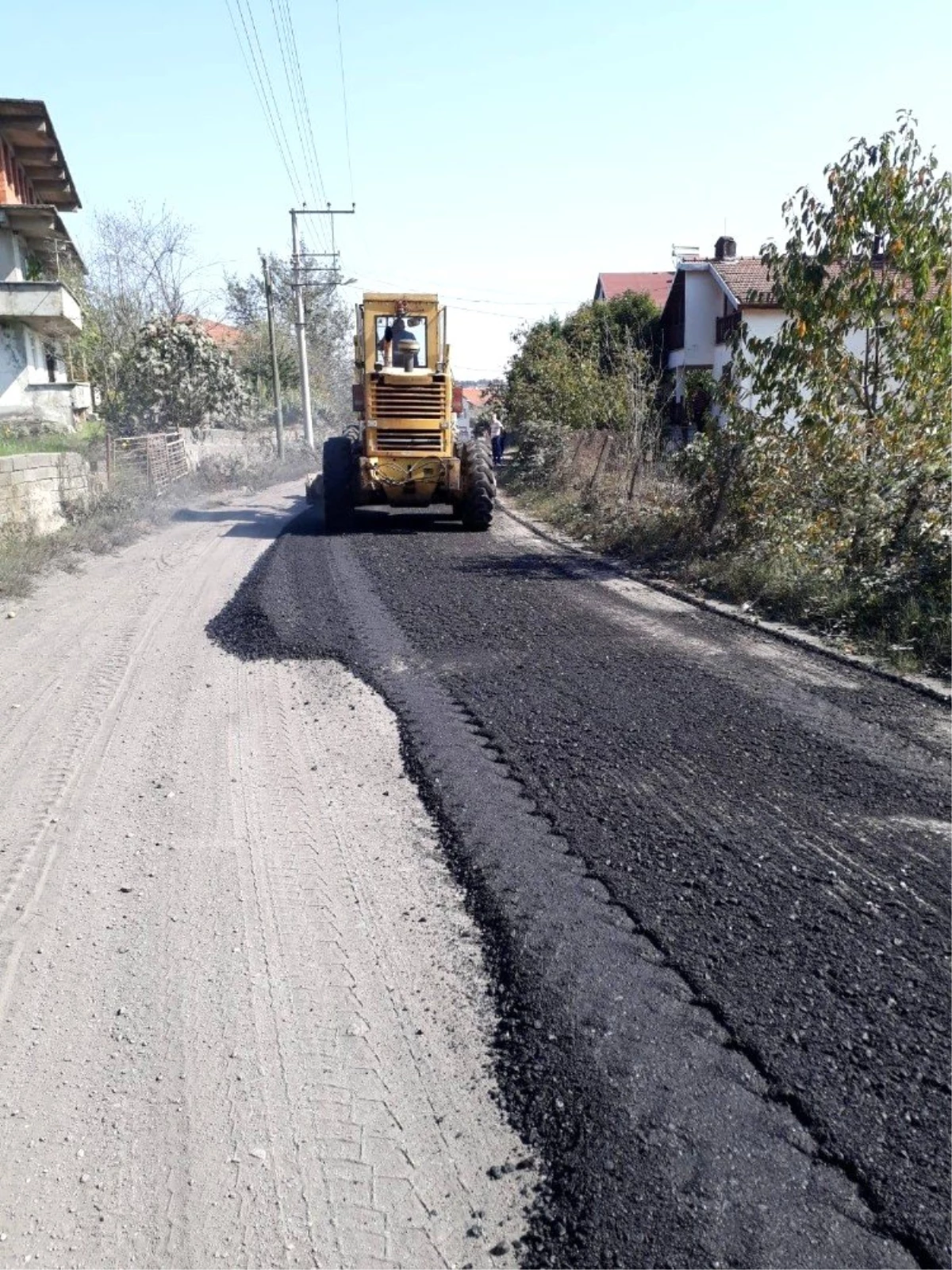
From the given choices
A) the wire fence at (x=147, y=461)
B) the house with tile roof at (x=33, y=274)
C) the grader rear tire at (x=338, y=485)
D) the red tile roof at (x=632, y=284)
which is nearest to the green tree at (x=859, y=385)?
the grader rear tire at (x=338, y=485)

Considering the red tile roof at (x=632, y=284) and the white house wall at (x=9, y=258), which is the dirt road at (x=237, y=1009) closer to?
the white house wall at (x=9, y=258)

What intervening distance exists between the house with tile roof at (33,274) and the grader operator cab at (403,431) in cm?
1211

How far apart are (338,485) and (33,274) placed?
1967 centimetres

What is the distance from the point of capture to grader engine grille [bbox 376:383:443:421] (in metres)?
16.7

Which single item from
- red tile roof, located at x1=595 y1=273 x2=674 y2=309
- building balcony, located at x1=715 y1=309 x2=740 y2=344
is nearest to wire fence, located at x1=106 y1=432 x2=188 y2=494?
building balcony, located at x1=715 y1=309 x2=740 y2=344

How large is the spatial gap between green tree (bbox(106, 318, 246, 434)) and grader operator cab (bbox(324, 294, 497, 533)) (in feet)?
63.8

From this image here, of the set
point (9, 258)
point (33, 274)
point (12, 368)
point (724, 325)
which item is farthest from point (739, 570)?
point (33, 274)

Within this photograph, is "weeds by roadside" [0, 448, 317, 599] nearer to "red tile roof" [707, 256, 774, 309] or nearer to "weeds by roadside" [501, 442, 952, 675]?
"weeds by roadside" [501, 442, 952, 675]

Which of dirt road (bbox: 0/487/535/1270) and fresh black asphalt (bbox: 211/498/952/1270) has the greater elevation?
fresh black asphalt (bbox: 211/498/952/1270)

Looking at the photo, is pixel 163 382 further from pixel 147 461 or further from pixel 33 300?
pixel 147 461

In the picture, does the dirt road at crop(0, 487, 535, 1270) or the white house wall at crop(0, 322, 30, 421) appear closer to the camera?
the dirt road at crop(0, 487, 535, 1270)

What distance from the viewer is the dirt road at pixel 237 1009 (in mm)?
2832

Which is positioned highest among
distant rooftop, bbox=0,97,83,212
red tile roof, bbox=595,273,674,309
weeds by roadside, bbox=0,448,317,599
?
distant rooftop, bbox=0,97,83,212

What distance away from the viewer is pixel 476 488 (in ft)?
55.5
